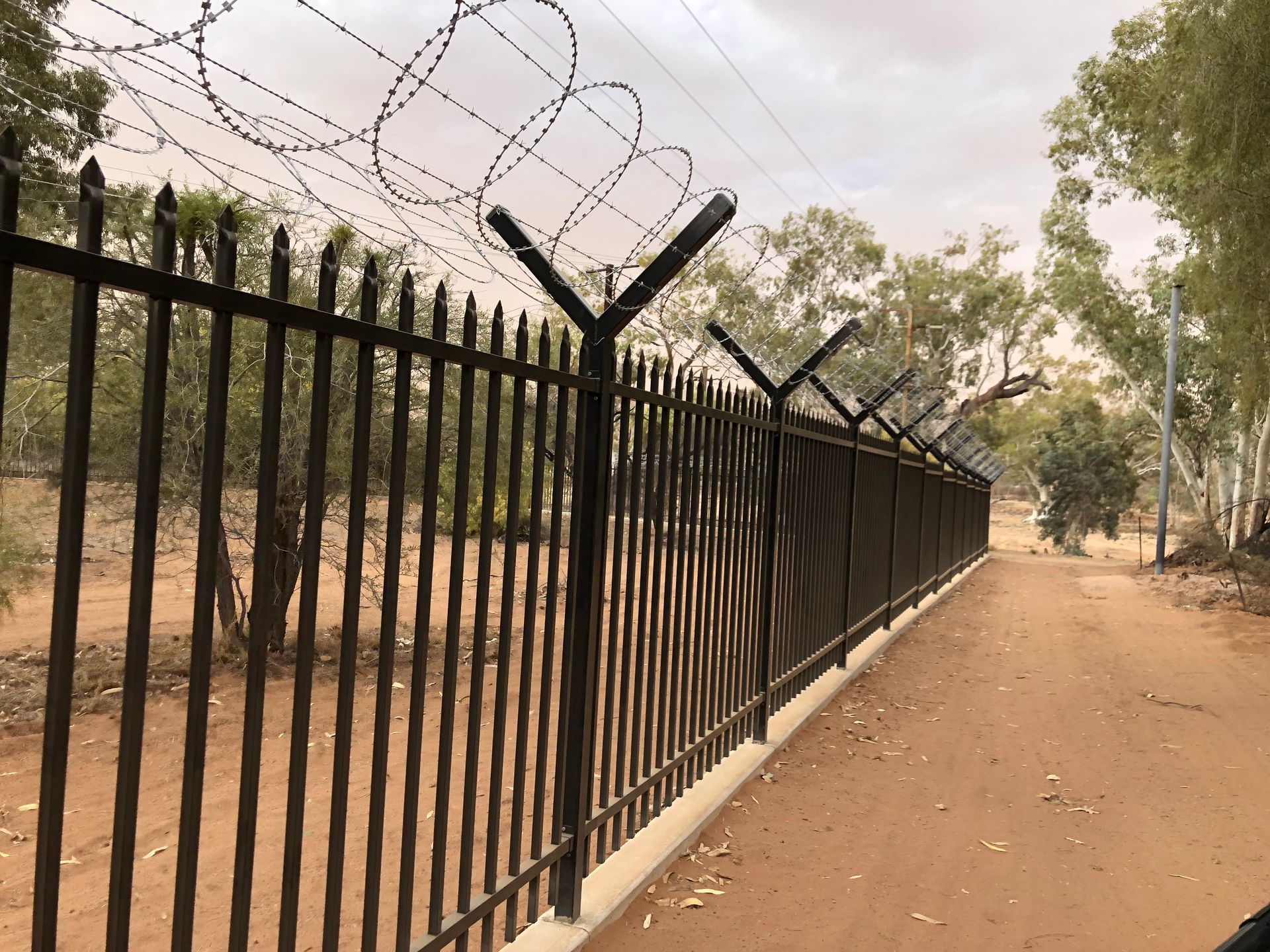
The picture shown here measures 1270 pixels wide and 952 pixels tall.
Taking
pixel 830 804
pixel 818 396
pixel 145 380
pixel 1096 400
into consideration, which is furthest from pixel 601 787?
pixel 1096 400

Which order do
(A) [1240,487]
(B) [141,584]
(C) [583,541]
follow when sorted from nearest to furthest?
(B) [141,584] < (C) [583,541] < (A) [1240,487]

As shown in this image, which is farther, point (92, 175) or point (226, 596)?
point (226, 596)

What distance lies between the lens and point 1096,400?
42.0 meters

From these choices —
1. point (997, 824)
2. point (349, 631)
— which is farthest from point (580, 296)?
point (997, 824)

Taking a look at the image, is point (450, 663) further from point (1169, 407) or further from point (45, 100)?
point (1169, 407)

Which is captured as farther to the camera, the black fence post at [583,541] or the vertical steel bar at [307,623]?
the black fence post at [583,541]

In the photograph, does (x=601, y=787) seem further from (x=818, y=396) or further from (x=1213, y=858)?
(x=818, y=396)

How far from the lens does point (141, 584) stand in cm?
156

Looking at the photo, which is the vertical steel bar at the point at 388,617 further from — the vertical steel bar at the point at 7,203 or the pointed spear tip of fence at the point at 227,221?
the vertical steel bar at the point at 7,203

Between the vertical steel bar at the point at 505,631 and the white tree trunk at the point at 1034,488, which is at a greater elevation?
the white tree trunk at the point at 1034,488

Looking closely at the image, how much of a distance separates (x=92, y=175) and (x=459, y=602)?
4.70 ft

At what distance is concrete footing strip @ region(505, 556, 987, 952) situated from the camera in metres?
3.19

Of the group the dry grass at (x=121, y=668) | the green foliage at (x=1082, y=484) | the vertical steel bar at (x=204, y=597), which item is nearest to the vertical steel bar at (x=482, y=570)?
the vertical steel bar at (x=204, y=597)

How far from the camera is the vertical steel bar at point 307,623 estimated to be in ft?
6.37
